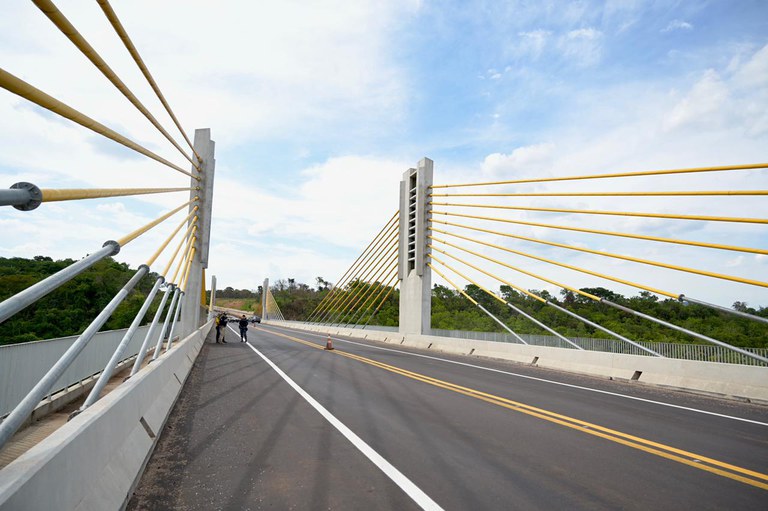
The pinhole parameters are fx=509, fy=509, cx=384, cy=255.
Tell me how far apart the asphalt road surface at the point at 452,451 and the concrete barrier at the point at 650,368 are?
0.85 metres

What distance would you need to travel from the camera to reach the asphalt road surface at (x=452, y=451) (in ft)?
14.4

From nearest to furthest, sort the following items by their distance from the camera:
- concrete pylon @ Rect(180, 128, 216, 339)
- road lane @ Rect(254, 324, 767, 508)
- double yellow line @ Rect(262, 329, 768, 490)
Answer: double yellow line @ Rect(262, 329, 768, 490) → road lane @ Rect(254, 324, 767, 508) → concrete pylon @ Rect(180, 128, 216, 339)

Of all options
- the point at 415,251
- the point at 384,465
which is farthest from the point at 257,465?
the point at 415,251

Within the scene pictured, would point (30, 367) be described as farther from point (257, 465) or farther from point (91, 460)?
point (91, 460)

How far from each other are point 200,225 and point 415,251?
54.3 ft

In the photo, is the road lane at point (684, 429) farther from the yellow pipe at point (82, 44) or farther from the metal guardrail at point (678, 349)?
the yellow pipe at point (82, 44)

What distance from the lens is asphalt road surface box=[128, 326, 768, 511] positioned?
14.4ft

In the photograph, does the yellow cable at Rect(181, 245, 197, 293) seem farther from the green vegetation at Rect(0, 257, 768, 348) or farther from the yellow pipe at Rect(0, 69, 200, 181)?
the green vegetation at Rect(0, 257, 768, 348)

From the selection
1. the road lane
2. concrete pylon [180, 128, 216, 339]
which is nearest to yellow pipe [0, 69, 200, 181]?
the road lane

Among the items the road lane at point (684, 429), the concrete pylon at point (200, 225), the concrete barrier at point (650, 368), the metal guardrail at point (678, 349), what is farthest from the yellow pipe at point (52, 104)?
the metal guardrail at point (678, 349)

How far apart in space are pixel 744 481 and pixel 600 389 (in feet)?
24.1

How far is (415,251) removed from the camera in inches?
1291

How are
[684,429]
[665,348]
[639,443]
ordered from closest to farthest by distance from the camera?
[639,443] < [684,429] < [665,348]

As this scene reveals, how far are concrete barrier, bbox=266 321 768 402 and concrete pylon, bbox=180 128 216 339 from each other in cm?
1218
